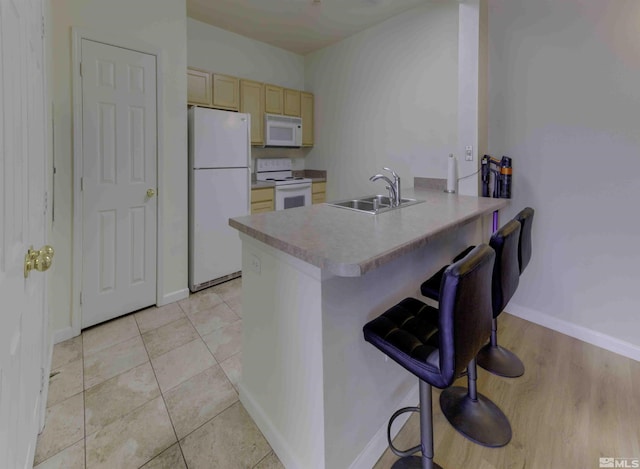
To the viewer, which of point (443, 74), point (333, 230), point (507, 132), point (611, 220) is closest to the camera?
point (333, 230)

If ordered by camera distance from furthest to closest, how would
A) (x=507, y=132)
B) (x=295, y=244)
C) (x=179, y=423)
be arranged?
(x=507, y=132) → (x=179, y=423) → (x=295, y=244)

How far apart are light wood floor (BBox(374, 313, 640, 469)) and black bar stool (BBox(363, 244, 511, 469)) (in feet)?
0.72

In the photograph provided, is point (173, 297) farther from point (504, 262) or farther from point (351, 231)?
point (504, 262)

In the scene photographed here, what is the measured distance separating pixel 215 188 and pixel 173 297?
3.65 ft

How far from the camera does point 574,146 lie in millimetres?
2256

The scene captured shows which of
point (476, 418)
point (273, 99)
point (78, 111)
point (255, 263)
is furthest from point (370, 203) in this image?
point (273, 99)

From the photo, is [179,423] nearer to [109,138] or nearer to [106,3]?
[109,138]

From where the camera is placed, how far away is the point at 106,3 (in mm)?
2316

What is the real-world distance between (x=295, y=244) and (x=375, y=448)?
99 centimetres

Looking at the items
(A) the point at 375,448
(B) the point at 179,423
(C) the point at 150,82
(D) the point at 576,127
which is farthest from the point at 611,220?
(C) the point at 150,82

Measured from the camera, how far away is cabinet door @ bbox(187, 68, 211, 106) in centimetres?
343

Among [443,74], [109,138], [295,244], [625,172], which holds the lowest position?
[295,244]

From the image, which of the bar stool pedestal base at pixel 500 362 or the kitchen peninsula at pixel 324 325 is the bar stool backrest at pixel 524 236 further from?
the bar stool pedestal base at pixel 500 362

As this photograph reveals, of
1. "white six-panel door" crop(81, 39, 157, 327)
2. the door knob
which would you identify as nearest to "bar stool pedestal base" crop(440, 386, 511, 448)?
the door knob
